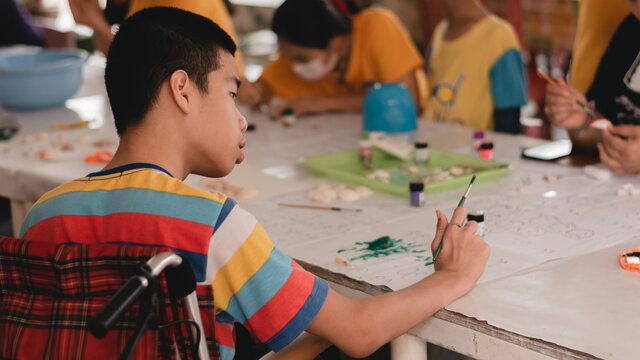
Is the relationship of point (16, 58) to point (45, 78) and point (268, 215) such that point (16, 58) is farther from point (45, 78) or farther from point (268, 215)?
point (268, 215)

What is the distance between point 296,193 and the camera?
1868mm

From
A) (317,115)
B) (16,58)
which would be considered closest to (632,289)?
(317,115)

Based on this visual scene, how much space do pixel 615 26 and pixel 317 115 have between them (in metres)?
1.22

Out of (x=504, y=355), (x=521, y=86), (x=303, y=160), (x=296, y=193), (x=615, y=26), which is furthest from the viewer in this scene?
(x=521, y=86)

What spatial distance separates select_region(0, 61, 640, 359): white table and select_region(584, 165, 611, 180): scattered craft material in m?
0.03

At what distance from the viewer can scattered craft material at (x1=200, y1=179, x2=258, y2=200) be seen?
1.83 meters

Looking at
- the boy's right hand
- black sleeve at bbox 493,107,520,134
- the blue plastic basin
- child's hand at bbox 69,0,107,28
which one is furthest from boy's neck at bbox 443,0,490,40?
the boy's right hand

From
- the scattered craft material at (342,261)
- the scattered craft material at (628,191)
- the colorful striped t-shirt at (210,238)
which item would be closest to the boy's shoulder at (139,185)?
the colorful striped t-shirt at (210,238)

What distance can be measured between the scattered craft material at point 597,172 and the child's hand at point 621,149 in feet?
0.07

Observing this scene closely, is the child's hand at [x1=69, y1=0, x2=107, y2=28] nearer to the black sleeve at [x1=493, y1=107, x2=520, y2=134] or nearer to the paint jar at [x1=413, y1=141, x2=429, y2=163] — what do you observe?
the paint jar at [x1=413, y1=141, x2=429, y2=163]

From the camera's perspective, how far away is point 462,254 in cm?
122

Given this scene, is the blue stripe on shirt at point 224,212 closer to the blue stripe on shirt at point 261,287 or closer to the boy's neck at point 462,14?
the blue stripe on shirt at point 261,287

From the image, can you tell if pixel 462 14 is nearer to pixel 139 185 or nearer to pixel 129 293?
pixel 139 185

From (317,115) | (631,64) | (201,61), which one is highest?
(201,61)
